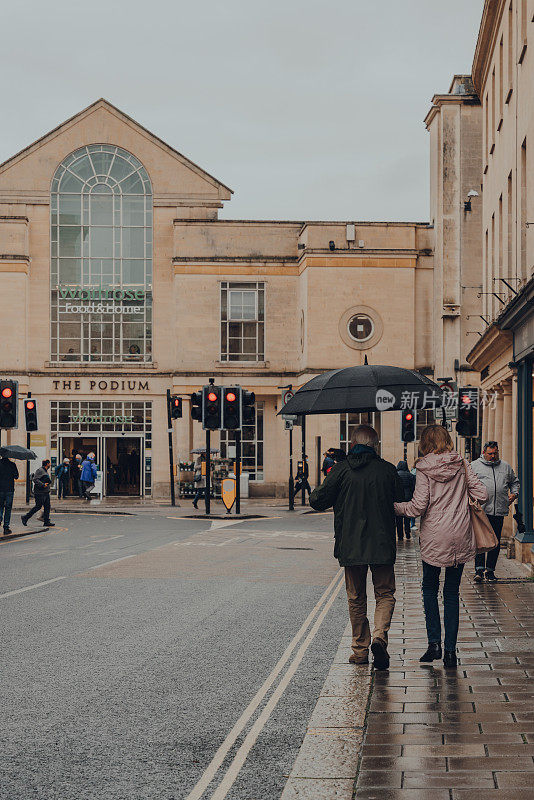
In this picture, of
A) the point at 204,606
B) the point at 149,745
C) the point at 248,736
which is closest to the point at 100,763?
the point at 149,745

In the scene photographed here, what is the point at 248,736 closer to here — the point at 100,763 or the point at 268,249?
the point at 100,763

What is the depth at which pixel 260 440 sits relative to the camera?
46.3m

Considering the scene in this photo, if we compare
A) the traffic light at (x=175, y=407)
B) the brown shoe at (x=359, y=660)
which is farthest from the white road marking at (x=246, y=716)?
the traffic light at (x=175, y=407)

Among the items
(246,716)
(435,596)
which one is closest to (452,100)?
(435,596)

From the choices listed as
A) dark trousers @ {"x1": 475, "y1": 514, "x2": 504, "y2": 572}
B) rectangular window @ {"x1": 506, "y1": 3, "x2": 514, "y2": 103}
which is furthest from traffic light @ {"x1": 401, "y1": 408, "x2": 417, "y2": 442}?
dark trousers @ {"x1": 475, "y1": 514, "x2": 504, "y2": 572}

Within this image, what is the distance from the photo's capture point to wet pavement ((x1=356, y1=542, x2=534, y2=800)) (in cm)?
527

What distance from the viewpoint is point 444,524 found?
28.1 ft

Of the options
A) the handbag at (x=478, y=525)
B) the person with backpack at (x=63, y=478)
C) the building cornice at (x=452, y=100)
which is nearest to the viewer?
the handbag at (x=478, y=525)

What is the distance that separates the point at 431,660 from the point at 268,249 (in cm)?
3788

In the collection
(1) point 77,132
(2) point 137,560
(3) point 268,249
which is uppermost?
(1) point 77,132

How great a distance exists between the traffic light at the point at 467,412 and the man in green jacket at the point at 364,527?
14.7m

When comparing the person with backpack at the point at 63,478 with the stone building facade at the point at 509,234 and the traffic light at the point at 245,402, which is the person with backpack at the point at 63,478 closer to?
the traffic light at the point at 245,402

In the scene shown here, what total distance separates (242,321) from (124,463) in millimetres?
7542

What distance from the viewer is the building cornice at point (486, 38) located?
898 inches
